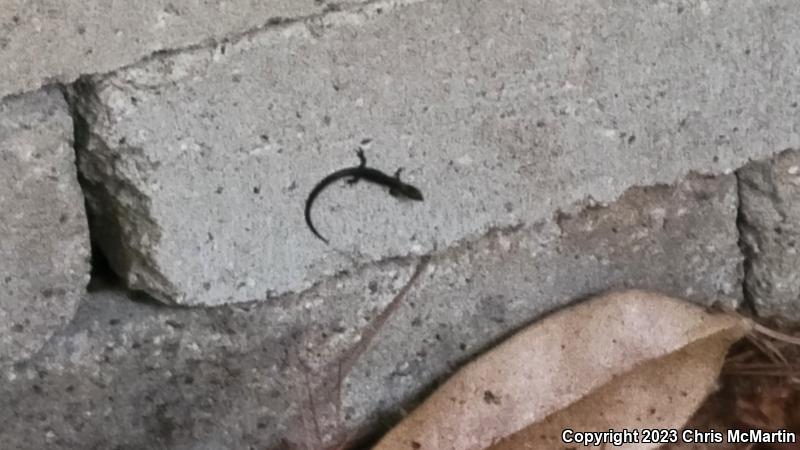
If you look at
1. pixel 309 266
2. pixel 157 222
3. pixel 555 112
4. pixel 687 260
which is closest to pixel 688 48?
pixel 555 112

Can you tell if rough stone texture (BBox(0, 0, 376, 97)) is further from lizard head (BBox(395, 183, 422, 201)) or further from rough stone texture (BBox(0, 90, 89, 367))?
lizard head (BBox(395, 183, 422, 201))

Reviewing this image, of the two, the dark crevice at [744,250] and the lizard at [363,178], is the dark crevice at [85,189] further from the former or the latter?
the dark crevice at [744,250]

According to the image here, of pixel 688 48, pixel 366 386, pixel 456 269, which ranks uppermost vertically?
pixel 688 48

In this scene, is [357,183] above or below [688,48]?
below

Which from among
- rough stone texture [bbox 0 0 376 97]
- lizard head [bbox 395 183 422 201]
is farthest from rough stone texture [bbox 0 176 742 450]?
rough stone texture [bbox 0 0 376 97]

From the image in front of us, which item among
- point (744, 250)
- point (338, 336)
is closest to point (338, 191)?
point (338, 336)

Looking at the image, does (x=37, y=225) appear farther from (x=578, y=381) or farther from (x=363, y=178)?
(x=578, y=381)

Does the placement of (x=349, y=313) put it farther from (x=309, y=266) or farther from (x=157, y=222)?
(x=157, y=222)
